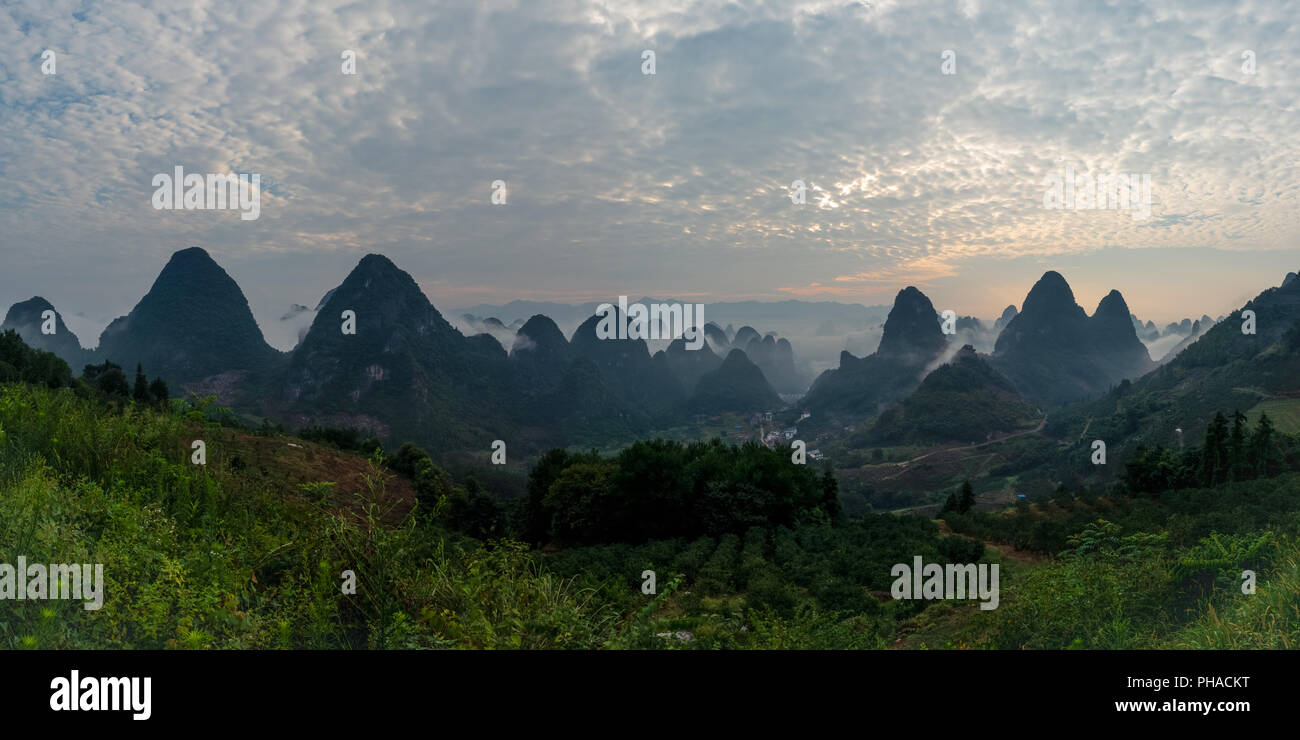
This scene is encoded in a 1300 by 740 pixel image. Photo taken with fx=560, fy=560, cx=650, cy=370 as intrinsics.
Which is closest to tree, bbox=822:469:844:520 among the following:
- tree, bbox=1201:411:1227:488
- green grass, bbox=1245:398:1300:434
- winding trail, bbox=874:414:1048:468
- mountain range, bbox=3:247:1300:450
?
tree, bbox=1201:411:1227:488

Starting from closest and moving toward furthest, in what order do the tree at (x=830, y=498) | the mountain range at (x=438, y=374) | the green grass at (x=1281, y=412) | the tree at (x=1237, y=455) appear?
the tree at (x=1237, y=455) < the tree at (x=830, y=498) < the green grass at (x=1281, y=412) < the mountain range at (x=438, y=374)

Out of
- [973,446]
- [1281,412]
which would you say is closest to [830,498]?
[1281,412]

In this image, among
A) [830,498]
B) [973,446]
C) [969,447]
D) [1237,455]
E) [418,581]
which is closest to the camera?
[418,581]

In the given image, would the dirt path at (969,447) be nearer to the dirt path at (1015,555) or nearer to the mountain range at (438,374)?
the mountain range at (438,374)

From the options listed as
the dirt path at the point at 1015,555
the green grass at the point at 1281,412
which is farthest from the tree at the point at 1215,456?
the green grass at the point at 1281,412

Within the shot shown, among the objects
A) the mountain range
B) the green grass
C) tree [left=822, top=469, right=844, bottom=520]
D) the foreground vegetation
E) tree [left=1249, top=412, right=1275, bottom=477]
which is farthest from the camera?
the mountain range

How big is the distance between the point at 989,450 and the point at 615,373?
258 feet

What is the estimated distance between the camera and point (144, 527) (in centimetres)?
446

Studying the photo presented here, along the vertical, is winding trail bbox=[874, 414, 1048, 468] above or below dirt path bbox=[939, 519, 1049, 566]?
below

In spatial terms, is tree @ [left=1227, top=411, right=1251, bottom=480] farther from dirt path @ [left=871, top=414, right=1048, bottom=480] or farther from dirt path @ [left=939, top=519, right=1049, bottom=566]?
dirt path @ [left=871, top=414, right=1048, bottom=480]

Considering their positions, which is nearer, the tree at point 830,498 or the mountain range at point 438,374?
the tree at point 830,498

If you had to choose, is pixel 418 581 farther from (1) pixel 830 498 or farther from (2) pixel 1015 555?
(1) pixel 830 498
